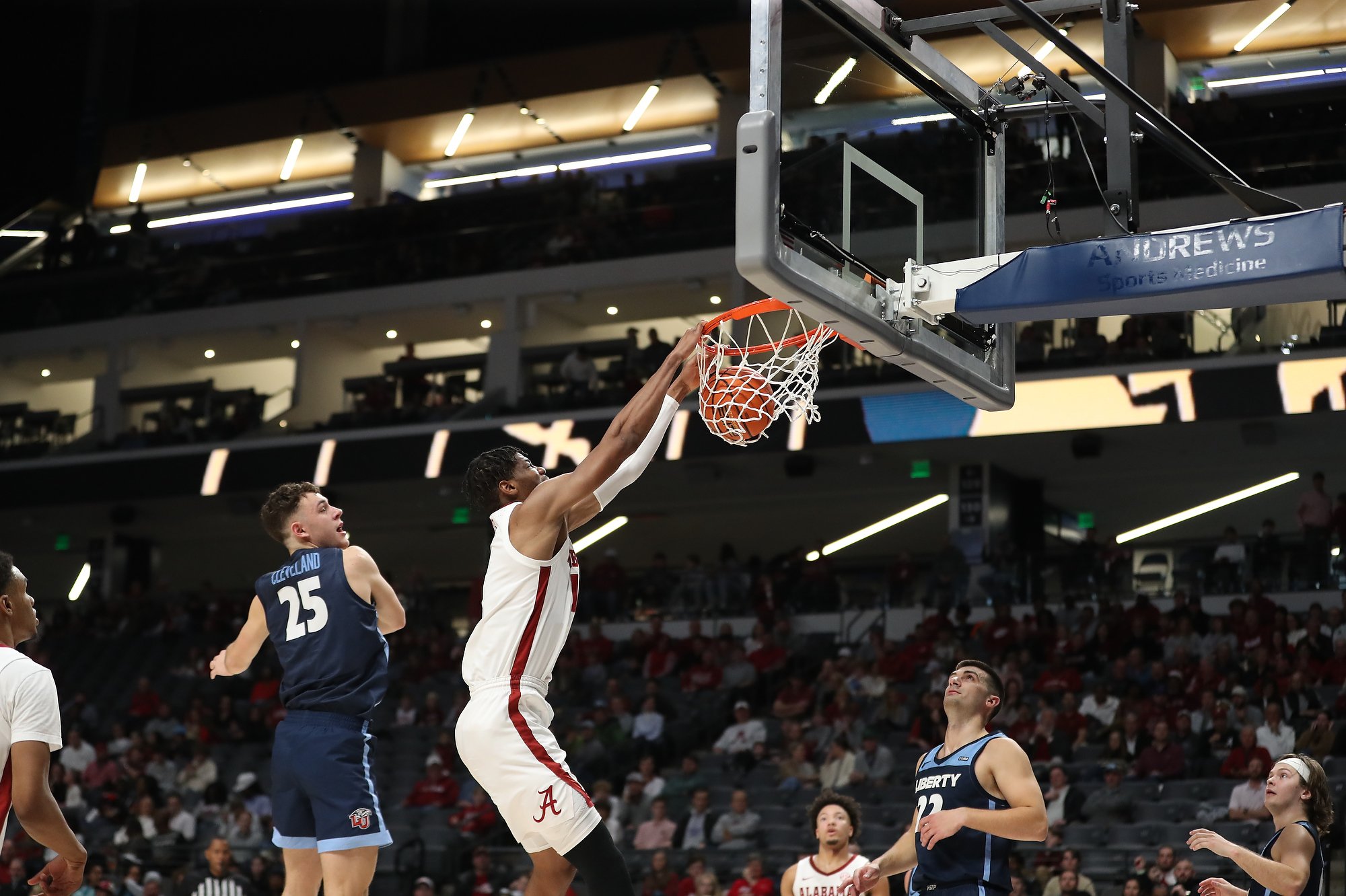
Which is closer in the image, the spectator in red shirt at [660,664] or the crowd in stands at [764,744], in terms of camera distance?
the crowd in stands at [764,744]

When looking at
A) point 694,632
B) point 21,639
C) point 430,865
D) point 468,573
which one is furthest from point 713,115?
point 21,639

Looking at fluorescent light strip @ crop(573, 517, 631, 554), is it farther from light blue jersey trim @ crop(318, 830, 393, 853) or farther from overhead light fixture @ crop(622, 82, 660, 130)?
light blue jersey trim @ crop(318, 830, 393, 853)

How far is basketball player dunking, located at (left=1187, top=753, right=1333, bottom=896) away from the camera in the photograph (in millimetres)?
6066

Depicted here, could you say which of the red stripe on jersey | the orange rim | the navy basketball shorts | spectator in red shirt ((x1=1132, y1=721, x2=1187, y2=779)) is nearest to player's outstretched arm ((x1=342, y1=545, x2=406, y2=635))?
the navy basketball shorts

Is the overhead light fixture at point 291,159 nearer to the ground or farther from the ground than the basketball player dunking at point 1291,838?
farther from the ground

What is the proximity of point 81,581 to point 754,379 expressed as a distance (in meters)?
26.8

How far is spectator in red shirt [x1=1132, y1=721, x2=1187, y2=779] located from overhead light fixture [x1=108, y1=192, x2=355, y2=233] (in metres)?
21.1

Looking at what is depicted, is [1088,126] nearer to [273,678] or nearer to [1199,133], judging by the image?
[1199,133]

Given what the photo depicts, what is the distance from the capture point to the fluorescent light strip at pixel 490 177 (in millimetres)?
30141

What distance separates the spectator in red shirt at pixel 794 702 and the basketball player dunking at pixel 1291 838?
11250 mm

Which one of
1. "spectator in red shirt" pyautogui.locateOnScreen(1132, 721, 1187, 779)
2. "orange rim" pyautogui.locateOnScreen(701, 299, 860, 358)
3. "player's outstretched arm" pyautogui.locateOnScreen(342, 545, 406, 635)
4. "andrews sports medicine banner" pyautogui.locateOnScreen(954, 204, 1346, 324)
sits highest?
"andrews sports medicine banner" pyautogui.locateOnScreen(954, 204, 1346, 324)

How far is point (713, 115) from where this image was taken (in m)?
28.4

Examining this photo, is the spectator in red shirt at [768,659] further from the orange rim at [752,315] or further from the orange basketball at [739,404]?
the orange basketball at [739,404]

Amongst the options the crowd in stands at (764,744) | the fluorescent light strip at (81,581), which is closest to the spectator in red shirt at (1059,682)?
the crowd in stands at (764,744)
